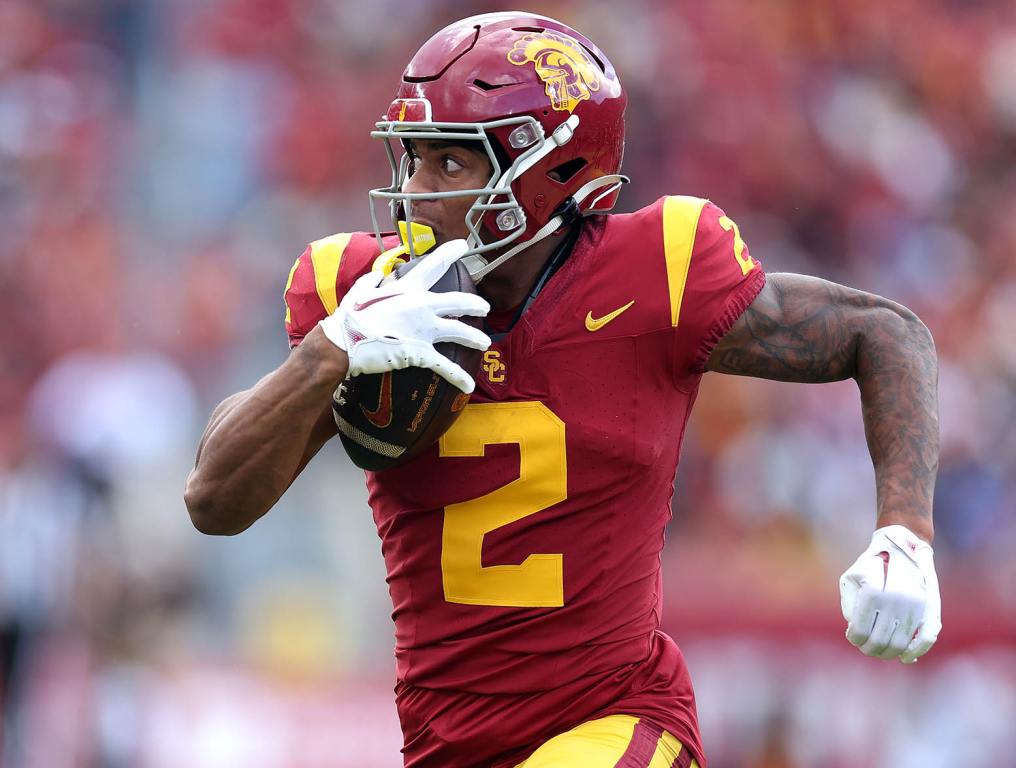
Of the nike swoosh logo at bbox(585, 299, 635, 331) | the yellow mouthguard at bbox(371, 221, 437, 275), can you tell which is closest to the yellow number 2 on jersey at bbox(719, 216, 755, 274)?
the nike swoosh logo at bbox(585, 299, 635, 331)

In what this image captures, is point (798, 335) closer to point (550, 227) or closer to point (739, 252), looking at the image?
point (739, 252)

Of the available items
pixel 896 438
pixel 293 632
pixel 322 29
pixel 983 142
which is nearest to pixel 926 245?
pixel 983 142

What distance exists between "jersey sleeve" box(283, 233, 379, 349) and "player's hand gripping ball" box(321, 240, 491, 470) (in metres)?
0.27

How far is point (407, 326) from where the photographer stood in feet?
9.12

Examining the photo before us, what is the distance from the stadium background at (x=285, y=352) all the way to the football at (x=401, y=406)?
329cm

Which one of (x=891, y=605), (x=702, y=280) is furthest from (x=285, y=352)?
(x=891, y=605)

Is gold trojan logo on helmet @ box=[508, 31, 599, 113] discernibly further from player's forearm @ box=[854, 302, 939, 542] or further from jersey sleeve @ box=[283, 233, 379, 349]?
player's forearm @ box=[854, 302, 939, 542]

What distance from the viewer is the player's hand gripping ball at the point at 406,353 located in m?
2.79

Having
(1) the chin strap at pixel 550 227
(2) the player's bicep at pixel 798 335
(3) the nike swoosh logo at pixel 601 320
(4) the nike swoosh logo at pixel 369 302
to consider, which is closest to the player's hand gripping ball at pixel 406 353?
(4) the nike swoosh logo at pixel 369 302

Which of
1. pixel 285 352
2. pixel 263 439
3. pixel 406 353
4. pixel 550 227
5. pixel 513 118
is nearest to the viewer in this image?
pixel 406 353

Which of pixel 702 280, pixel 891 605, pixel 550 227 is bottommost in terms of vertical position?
pixel 891 605

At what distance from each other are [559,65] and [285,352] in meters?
4.19

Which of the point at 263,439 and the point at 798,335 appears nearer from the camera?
the point at 263,439

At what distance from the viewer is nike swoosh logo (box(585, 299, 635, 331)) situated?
3049 mm
